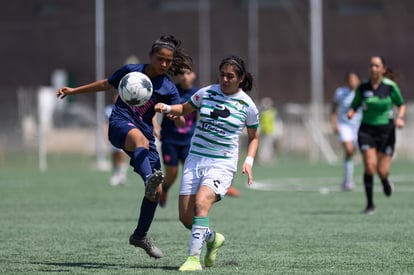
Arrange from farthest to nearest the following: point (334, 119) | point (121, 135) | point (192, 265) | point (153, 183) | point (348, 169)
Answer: point (348, 169), point (334, 119), point (121, 135), point (153, 183), point (192, 265)

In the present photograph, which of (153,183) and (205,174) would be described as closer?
(153,183)

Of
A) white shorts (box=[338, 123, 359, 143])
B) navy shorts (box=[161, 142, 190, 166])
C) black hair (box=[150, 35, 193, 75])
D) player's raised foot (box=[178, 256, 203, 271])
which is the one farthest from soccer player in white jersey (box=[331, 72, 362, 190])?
player's raised foot (box=[178, 256, 203, 271])

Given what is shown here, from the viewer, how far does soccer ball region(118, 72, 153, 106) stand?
948cm

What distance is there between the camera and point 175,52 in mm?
10062

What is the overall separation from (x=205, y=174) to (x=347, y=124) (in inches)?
503

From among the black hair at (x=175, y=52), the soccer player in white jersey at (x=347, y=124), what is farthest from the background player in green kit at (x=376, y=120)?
the black hair at (x=175, y=52)

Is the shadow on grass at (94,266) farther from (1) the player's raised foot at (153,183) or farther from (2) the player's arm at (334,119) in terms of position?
(2) the player's arm at (334,119)

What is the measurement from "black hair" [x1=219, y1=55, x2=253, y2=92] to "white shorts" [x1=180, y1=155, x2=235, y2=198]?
757 millimetres

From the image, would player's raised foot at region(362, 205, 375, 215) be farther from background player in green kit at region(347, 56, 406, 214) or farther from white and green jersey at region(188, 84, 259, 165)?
white and green jersey at region(188, 84, 259, 165)

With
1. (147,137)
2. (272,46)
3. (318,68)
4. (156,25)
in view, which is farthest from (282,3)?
(147,137)

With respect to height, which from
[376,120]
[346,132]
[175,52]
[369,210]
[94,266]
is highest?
[175,52]

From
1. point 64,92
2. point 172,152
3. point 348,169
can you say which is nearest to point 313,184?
point 348,169

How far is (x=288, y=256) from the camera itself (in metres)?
10.1

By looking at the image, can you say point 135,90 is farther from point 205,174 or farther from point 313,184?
point 313,184
